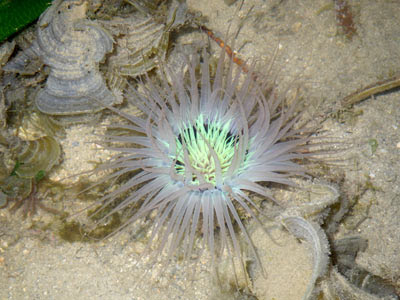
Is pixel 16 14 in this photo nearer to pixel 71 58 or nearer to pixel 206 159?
pixel 71 58

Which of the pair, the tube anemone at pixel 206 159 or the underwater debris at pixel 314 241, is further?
the tube anemone at pixel 206 159

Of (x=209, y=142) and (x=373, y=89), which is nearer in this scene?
(x=373, y=89)

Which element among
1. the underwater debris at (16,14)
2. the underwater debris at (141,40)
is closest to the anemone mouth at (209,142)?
the underwater debris at (141,40)

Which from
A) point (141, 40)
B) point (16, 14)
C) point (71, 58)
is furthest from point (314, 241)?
point (16, 14)

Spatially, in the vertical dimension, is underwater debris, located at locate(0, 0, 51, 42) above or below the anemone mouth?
above

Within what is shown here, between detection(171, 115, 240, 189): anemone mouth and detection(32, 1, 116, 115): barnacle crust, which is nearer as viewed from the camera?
detection(32, 1, 116, 115): barnacle crust

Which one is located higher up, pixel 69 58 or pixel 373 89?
pixel 373 89

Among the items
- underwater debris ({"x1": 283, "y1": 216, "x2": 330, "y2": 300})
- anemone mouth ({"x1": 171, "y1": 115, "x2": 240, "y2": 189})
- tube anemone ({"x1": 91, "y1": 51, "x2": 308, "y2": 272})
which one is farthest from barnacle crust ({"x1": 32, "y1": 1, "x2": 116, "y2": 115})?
underwater debris ({"x1": 283, "y1": 216, "x2": 330, "y2": 300})

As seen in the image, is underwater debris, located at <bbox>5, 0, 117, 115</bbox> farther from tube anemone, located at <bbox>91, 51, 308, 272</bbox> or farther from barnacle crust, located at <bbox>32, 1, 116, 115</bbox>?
tube anemone, located at <bbox>91, 51, 308, 272</bbox>

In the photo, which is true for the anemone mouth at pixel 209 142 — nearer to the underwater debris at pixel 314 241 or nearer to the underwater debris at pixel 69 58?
the underwater debris at pixel 69 58
